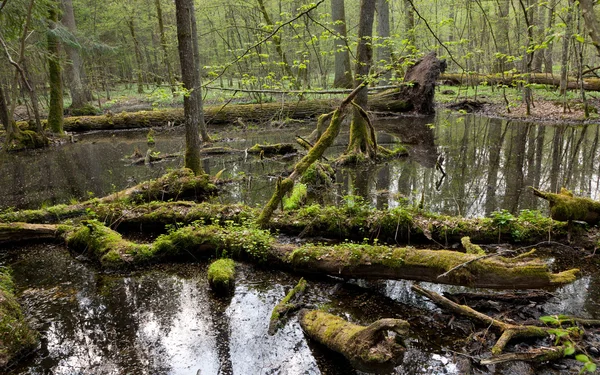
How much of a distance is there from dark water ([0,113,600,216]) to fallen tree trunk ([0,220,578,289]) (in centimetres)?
192

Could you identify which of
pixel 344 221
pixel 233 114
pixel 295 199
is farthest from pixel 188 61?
pixel 233 114

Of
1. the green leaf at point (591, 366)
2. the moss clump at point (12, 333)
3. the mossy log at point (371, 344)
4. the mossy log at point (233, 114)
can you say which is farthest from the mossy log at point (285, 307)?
the mossy log at point (233, 114)

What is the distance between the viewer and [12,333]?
3846 mm

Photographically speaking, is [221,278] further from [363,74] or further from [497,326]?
[363,74]

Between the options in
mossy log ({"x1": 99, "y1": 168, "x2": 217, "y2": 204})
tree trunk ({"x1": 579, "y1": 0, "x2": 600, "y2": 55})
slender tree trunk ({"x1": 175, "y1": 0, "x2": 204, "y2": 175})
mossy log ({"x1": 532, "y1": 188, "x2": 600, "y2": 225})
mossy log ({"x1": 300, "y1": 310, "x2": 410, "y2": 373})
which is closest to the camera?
tree trunk ({"x1": 579, "y1": 0, "x2": 600, "y2": 55})

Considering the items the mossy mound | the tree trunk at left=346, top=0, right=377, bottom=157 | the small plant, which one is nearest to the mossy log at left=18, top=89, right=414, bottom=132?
the mossy mound

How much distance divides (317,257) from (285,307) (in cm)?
95

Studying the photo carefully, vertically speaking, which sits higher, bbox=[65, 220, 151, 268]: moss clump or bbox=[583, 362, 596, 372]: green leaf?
bbox=[583, 362, 596, 372]: green leaf

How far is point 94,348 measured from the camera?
4.01 metres

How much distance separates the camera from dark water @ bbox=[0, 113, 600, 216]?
8.48 meters

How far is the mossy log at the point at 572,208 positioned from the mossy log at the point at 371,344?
3.56 m

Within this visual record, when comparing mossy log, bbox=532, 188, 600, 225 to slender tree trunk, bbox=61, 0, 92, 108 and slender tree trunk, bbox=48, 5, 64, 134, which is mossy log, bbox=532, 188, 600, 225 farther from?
slender tree trunk, bbox=61, 0, 92, 108

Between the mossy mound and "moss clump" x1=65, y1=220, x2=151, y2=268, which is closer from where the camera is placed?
"moss clump" x1=65, y1=220, x2=151, y2=268

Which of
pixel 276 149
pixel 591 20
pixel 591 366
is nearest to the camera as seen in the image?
pixel 591 366
